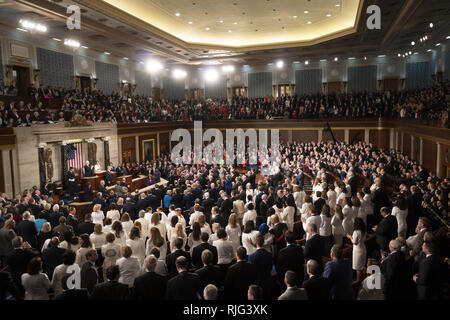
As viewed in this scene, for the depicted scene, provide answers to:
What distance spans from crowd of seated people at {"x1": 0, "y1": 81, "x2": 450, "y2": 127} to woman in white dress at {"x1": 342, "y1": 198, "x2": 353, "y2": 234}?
30.9 feet

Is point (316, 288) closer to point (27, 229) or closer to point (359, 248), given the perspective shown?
point (359, 248)

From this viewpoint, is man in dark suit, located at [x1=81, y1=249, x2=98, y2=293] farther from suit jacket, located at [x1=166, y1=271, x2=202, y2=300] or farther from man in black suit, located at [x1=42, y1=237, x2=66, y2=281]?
suit jacket, located at [x1=166, y1=271, x2=202, y2=300]

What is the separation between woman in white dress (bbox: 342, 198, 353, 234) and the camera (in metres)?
6.94

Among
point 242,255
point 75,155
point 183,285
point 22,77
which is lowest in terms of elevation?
point 183,285

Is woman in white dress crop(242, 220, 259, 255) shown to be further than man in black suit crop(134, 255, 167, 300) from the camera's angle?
Yes

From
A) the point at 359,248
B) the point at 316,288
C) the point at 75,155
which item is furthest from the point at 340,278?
the point at 75,155

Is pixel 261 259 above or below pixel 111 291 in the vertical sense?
below

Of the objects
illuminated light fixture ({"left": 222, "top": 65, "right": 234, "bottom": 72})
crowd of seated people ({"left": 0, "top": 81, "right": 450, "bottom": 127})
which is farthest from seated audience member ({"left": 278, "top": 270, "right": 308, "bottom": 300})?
illuminated light fixture ({"left": 222, "top": 65, "right": 234, "bottom": 72})

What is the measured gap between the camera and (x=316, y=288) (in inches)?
156

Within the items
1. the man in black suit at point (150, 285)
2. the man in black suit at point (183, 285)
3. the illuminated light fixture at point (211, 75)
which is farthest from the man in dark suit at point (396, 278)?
the illuminated light fixture at point (211, 75)

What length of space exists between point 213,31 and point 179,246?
22.9 m

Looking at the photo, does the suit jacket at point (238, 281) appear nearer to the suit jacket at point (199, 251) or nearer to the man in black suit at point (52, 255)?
the suit jacket at point (199, 251)

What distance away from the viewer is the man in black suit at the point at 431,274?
4412mm

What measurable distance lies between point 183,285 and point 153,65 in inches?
1116
